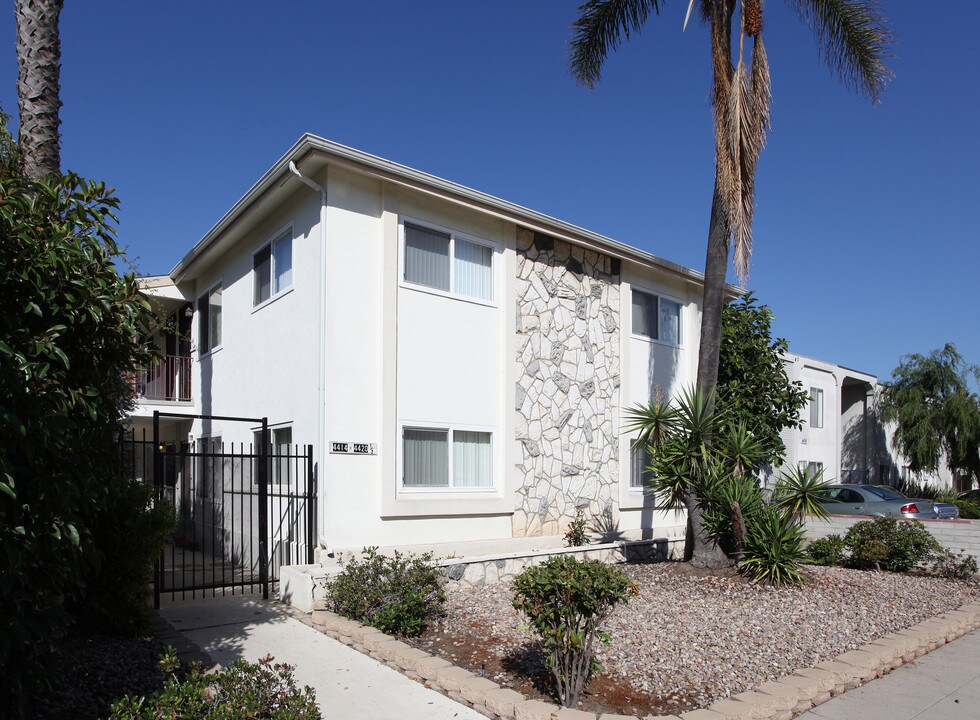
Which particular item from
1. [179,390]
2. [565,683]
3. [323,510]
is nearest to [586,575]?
[565,683]

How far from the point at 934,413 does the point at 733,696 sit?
3112 cm

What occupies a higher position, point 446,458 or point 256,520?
point 446,458

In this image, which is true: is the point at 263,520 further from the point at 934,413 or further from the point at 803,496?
the point at 934,413

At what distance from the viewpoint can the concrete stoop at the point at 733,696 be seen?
5.63 m

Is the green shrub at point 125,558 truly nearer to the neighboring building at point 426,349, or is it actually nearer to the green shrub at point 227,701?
the green shrub at point 227,701

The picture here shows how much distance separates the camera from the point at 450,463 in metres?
11.8

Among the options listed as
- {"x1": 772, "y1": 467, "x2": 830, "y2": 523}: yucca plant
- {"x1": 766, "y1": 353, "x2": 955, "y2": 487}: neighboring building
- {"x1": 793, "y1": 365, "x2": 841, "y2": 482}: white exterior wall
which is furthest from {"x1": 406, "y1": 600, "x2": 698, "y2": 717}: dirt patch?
{"x1": 793, "y1": 365, "x2": 841, "y2": 482}: white exterior wall

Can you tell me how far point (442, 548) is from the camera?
1125cm

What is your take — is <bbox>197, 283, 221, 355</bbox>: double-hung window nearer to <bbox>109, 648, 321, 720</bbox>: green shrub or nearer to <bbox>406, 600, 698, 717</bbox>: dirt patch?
<bbox>406, 600, 698, 717</bbox>: dirt patch

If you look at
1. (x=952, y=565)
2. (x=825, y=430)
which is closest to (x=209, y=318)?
(x=952, y=565)

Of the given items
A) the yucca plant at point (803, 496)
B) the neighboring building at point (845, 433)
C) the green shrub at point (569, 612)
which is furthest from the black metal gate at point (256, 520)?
the neighboring building at point (845, 433)

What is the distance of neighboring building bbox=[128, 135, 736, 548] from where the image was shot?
10.7m

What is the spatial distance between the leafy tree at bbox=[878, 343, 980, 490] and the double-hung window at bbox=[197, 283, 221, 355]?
94.0ft

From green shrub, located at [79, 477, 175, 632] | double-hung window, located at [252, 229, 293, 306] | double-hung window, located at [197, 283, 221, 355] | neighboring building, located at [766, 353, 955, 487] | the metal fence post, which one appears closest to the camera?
green shrub, located at [79, 477, 175, 632]
